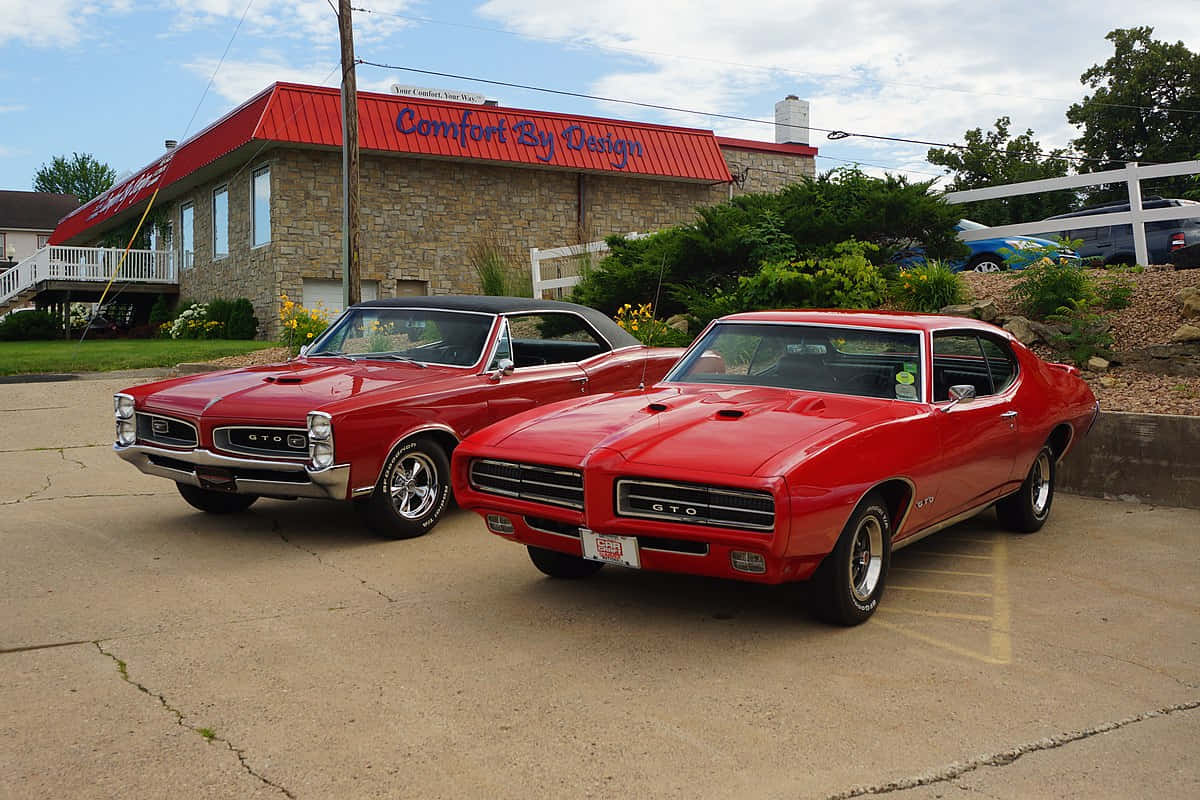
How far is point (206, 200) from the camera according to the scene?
2970cm

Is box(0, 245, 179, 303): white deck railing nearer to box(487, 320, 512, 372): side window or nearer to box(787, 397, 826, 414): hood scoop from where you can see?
box(487, 320, 512, 372): side window

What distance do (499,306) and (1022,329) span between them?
6.16 m

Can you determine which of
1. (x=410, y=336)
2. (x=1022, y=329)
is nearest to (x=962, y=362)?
(x=410, y=336)

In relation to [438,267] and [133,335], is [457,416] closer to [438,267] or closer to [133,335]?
[438,267]

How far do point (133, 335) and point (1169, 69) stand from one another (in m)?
40.2

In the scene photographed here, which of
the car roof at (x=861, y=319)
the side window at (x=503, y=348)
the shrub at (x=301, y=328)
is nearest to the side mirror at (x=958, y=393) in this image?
the car roof at (x=861, y=319)

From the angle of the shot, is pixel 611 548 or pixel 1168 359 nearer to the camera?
pixel 611 548

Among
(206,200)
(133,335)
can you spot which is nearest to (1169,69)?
(206,200)

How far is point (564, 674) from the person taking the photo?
4.48 meters

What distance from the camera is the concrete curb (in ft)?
26.9

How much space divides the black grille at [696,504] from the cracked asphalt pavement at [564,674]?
601 millimetres

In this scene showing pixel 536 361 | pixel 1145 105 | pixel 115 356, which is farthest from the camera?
pixel 1145 105

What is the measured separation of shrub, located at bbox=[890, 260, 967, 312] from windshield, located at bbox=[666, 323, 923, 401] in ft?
22.6

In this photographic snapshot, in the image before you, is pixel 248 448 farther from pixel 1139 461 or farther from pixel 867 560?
pixel 1139 461
